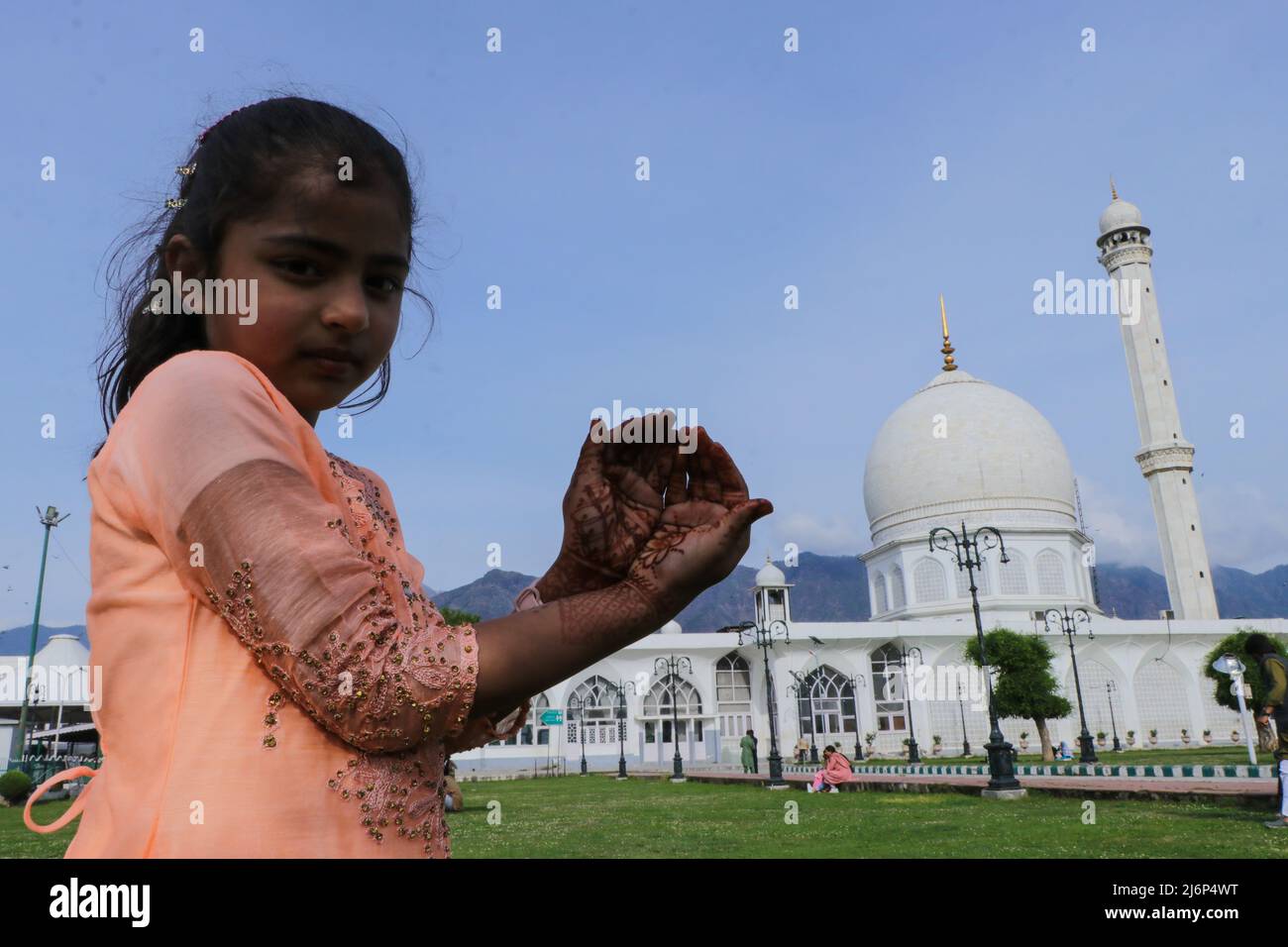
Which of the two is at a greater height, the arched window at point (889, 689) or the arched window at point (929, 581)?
the arched window at point (929, 581)

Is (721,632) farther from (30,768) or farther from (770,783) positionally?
(30,768)

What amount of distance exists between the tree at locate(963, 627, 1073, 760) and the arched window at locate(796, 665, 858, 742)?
33.9 ft

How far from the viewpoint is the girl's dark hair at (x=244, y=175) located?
136cm

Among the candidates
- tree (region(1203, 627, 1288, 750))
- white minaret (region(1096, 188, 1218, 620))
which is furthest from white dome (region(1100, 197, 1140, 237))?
tree (region(1203, 627, 1288, 750))

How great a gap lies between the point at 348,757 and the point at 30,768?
2838cm

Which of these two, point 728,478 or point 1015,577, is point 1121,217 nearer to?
point 1015,577

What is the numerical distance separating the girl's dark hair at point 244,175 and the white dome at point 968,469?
46.0 metres

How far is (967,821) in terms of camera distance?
471 inches

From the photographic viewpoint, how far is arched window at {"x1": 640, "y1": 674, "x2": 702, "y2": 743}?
4172 cm

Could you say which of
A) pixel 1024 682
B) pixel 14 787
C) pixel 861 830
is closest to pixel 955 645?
pixel 1024 682

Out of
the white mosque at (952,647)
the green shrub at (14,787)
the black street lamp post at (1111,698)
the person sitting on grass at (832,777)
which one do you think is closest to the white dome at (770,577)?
the white mosque at (952,647)

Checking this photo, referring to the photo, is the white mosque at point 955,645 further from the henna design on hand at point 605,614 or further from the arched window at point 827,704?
the henna design on hand at point 605,614
